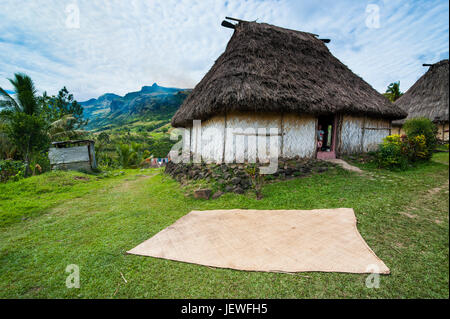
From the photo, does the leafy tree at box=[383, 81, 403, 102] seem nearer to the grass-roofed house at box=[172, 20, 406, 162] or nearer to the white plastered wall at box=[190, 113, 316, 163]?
the grass-roofed house at box=[172, 20, 406, 162]

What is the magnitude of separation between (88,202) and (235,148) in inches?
157

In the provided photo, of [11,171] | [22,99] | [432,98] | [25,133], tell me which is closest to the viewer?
[25,133]

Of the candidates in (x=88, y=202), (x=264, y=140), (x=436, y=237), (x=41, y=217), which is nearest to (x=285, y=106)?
(x=264, y=140)

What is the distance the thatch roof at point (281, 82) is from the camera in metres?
5.12

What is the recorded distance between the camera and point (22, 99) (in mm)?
7609

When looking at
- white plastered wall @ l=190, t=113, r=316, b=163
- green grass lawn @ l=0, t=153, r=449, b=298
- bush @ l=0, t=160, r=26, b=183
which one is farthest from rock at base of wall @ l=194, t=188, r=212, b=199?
bush @ l=0, t=160, r=26, b=183

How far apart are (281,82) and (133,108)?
230ft

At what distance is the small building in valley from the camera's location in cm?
782

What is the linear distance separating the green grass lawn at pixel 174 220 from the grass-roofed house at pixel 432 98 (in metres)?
7.26

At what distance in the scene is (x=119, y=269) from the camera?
→ 1962mm

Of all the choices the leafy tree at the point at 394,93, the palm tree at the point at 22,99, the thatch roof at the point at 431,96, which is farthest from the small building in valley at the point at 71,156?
the leafy tree at the point at 394,93

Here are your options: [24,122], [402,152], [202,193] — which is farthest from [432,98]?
[24,122]

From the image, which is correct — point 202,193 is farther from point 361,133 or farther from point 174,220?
point 361,133

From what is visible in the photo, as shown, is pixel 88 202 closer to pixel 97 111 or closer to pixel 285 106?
pixel 285 106
